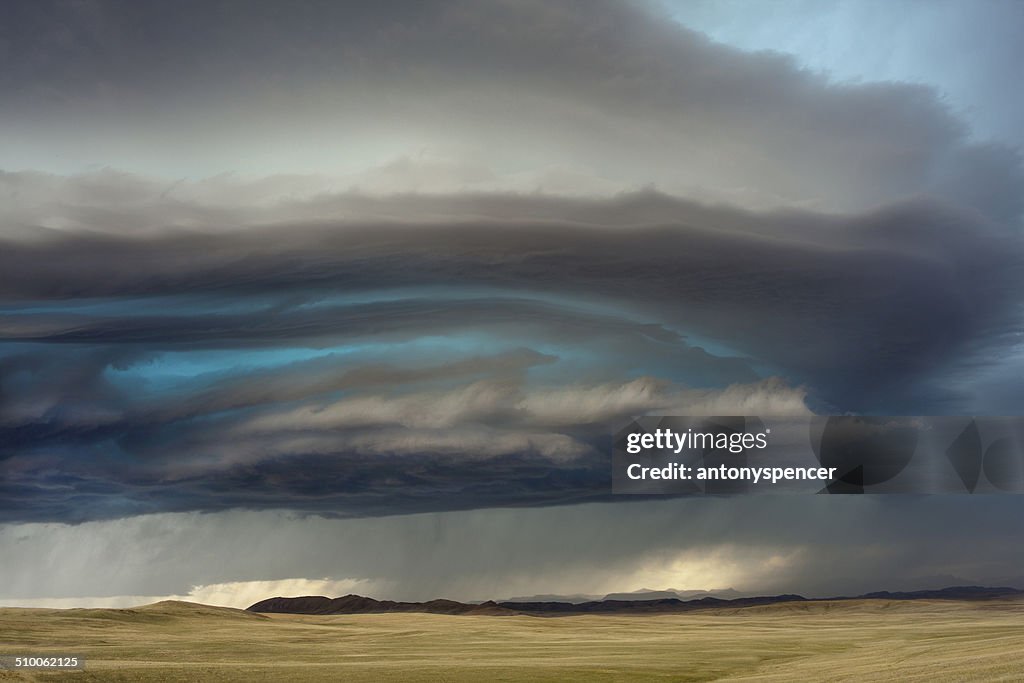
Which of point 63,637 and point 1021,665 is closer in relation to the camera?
point 1021,665

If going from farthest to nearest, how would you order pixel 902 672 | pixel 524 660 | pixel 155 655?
1. pixel 155 655
2. pixel 524 660
3. pixel 902 672

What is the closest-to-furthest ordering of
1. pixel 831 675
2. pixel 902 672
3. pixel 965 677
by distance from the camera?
pixel 965 677 → pixel 902 672 → pixel 831 675

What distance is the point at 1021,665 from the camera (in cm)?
5550

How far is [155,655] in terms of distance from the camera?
11912 cm

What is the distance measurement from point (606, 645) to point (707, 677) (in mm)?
50816

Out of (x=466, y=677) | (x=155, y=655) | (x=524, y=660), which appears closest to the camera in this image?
(x=466, y=677)

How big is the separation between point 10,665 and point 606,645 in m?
77.3

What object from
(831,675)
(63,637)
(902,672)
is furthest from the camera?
(63,637)

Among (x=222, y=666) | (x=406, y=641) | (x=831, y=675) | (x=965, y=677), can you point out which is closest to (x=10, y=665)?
Answer: (x=222, y=666)

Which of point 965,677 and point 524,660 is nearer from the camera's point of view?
point 965,677

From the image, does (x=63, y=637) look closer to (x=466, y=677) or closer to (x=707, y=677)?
(x=466, y=677)

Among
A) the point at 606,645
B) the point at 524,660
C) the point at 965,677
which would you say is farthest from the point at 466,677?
the point at 606,645

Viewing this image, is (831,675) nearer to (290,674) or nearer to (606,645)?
(290,674)

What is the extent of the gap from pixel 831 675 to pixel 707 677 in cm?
2296
